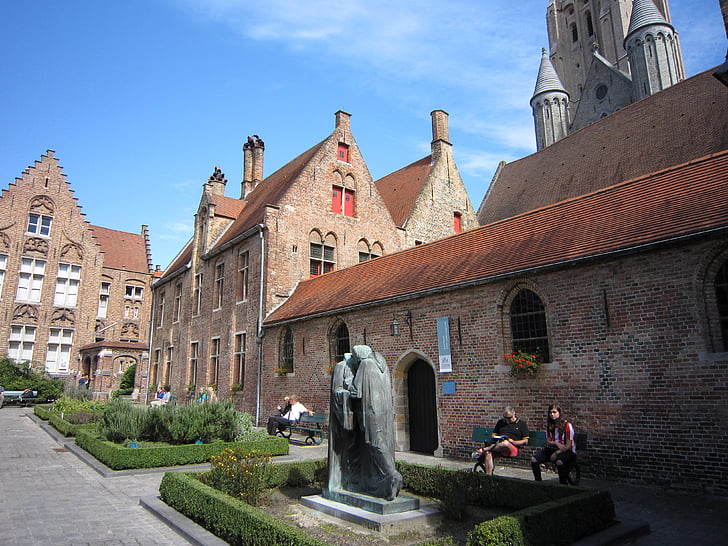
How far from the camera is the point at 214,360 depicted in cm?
2269

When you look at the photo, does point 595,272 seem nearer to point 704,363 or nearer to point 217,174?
point 704,363

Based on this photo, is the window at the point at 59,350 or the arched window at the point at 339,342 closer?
the arched window at the point at 339,342

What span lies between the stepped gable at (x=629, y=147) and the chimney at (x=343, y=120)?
11460 millimetres

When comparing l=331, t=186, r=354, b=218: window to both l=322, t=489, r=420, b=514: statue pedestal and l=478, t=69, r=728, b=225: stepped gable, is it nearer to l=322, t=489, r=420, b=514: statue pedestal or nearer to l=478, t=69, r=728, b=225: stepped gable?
l=478, t=69, r=728, b=225: stepped gable

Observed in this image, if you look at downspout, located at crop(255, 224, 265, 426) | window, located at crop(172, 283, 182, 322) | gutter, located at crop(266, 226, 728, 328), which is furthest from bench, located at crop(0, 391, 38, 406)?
gutter, located at crop(266, 226, 728, 328)

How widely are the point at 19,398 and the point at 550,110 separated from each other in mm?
51980

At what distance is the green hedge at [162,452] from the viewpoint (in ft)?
33.7

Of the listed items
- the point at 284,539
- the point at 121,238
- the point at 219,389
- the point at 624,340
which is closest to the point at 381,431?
the point at 284,539

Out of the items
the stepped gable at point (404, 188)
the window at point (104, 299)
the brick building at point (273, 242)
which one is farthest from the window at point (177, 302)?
the window at point (104, 299)

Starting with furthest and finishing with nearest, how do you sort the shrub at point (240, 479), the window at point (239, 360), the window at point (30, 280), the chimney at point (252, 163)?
the window at point (30, 280) → the chimney at point (252, 163) → the window at point (239, 360) → the shrub at point (240, 479)

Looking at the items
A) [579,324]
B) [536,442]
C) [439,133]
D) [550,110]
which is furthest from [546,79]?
Result: [536,442]

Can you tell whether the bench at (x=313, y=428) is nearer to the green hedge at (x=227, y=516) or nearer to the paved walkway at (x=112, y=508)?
the paved walkway at (x=112, y=508)

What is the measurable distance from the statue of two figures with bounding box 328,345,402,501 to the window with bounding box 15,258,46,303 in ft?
118

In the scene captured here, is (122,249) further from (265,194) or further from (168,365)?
(265,194)
